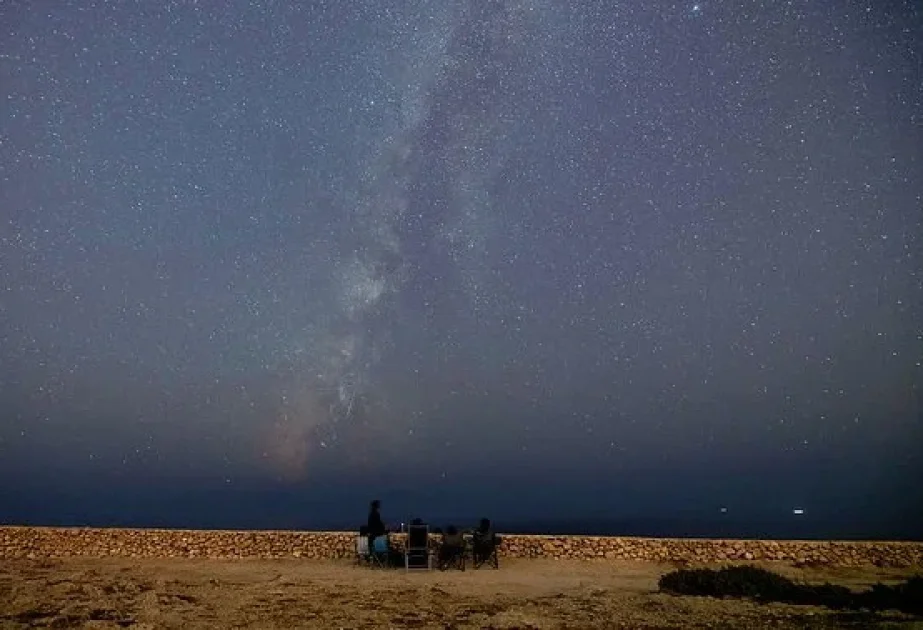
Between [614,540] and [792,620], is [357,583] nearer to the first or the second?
[614,540]

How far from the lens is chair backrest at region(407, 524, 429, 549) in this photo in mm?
15797

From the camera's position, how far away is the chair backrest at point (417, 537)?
15.8 metres

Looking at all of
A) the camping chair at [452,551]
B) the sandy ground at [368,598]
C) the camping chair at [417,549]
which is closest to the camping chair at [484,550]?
the camping chair at [452,551]

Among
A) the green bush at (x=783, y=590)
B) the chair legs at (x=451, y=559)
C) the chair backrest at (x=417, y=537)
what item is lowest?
the green bush at (x=783, y=590)

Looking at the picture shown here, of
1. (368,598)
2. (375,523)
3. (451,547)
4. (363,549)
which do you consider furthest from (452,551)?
(368,598)

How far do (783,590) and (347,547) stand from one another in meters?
10.5

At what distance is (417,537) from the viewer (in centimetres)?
1589

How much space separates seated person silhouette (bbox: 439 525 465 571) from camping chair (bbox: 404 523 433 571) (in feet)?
1.05

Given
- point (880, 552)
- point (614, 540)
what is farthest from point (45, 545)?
point (880, 552)

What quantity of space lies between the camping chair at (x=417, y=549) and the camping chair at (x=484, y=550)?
3.61ft

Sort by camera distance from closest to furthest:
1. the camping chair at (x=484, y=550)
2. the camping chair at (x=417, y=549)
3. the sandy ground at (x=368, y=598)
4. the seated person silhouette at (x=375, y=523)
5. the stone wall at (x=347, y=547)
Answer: the sandy ground at (x=368, y=598) < the camping chair at (x=417, y=549) < the camping chair at (x=484, y=550) < the stone wall at (x=347, y=547) < the seated person silhouette at (x=375, y=523)

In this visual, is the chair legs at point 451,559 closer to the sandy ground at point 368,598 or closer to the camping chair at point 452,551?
the camping chair at point 452,551

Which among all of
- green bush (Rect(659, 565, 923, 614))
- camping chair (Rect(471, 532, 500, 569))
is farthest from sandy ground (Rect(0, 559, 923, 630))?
green bush (Rect(659, 565, 923, 614))

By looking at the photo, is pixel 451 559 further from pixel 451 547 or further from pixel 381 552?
pixel 381 552
